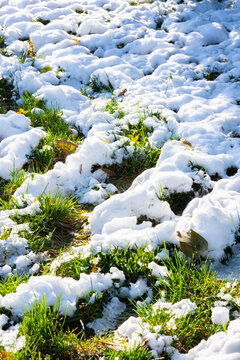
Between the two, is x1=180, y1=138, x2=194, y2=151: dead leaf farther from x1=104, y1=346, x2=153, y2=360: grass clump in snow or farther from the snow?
x1=104, y1=346, x2=153, y2=360: grass clump in snow

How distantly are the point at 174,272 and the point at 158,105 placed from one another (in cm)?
190

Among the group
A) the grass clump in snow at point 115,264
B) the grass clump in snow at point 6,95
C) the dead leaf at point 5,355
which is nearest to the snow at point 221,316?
the grass clump in snow at point 115,264

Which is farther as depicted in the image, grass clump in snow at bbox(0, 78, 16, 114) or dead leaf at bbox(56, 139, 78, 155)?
grass clump in snow at bbox(0, 78, 16, 114)

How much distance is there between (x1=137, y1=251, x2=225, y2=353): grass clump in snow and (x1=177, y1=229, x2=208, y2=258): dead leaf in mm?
52

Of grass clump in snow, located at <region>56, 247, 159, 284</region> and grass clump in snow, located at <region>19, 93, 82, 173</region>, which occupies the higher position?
grass clump in snow, located at <region>19, 93, 82, 173</region>

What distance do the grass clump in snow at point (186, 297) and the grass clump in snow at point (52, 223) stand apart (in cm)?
73

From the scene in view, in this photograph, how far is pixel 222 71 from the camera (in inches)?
154

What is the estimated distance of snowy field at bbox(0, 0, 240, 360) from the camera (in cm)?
198

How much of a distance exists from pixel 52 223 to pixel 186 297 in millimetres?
1007

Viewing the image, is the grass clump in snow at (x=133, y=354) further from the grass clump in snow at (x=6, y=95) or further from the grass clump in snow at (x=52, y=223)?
the grass clump in snow at (x=6, y=95)

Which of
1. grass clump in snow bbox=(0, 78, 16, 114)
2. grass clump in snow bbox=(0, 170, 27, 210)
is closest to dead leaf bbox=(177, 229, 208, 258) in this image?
grass clump in snow bbox=(0, 170, 27, 210)

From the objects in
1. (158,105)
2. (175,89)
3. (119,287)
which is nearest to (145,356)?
(119,287)

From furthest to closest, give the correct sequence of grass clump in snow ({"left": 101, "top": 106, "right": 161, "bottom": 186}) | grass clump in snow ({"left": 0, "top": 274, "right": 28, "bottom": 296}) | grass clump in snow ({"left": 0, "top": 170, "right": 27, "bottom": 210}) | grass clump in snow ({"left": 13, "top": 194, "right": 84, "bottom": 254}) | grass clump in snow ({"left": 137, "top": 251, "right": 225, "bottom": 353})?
grass clump in snow ({"left": 101, "top": 106, "right": 161, "bottom": 186}) → grass clump in snow ({"left": 0, "top": 170, "right": 27, "bottom": 210}) → grass clump in snow ({"left": 13, "top": 194, "right": 84, "bottom": 254}) → grass clump in snow ({"left": 0, "top": 274, "right": 28, "bottom": 296}) → grass clump in snow ({"left": 137, "top": 251, "right": 225, "bottom": 353})

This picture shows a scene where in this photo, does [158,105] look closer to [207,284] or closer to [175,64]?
[175,64]
